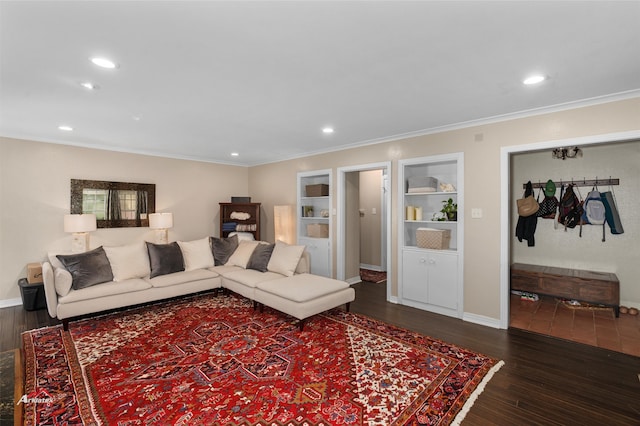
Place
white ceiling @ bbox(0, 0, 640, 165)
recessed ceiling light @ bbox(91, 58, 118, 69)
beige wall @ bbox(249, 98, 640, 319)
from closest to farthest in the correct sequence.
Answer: white ceiling @ bbox(0, 0, 640, 165), recessed ceiling light @ bbox(91, 58, 118, 69), beige wall @ bbox(249, 98, 640, 319)

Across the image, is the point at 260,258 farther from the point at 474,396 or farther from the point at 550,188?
the point at 550,188

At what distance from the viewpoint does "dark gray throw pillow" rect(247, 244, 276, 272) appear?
4.56 meters

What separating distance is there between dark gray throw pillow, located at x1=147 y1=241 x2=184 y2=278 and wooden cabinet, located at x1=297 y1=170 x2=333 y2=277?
2.13 m

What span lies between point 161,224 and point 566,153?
6.50 metres

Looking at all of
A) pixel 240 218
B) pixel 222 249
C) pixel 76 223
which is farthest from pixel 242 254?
pixel 76 223

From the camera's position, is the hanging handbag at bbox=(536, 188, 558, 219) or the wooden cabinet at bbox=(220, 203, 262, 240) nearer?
the hanging handbag at bbox=(536, 188, 558, 219)

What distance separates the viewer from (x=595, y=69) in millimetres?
2324

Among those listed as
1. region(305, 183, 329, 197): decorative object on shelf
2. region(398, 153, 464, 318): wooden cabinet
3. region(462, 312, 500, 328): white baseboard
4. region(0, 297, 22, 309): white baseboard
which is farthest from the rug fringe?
region(0, 297, 22, 309): white baseboard

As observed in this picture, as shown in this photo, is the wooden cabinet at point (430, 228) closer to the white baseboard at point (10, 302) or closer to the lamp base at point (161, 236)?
the lamp base at point (161, 236)

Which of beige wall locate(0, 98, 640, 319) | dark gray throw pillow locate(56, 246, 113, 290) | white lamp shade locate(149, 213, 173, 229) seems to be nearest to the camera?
beige wall locate(0, 98, 640, 319)

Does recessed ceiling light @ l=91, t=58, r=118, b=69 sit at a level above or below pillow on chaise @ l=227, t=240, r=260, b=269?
above

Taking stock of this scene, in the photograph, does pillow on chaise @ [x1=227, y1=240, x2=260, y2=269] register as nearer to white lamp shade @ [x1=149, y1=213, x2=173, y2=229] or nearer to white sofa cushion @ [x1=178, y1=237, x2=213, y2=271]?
white sofa cushion @ [x1=178, y1=237, x2=213, y2=271]

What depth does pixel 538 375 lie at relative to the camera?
2.51 m

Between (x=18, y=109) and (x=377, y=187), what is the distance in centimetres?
576
